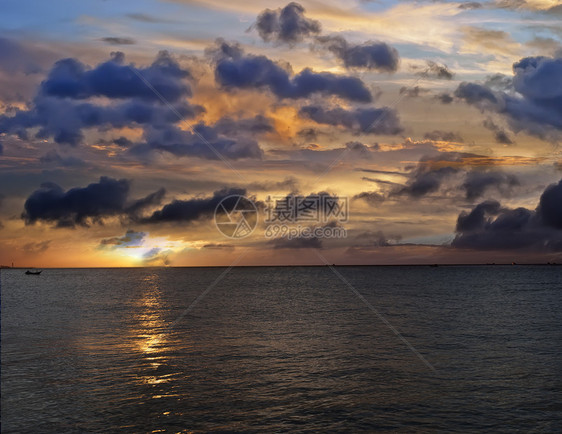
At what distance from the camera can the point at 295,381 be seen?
34.7 meters

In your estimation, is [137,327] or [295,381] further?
[137,327]

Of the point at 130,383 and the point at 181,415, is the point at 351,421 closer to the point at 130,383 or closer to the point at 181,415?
the point at 181,415

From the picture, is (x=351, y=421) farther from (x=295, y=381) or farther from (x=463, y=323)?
(x=463, y=323)

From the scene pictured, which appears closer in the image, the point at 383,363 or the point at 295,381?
the point at 295,381

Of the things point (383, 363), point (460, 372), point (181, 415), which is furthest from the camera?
point (383, 363)

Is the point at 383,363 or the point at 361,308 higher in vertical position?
the point at 383,363

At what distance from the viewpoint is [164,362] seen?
41.4 meters

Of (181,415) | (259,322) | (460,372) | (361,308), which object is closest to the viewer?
(181,415)

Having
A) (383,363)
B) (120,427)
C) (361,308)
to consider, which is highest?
(120,427)

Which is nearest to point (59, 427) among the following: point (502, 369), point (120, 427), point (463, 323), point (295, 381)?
point (120, 427)

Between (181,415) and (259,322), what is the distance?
41055 millimetres

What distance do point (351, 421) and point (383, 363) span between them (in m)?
14.7

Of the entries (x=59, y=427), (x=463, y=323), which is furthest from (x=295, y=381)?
(x=463, y=323)

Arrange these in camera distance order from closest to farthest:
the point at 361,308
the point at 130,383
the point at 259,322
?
1. the point at 130,383
2. the point at 259,322
3. the point at 361,308
